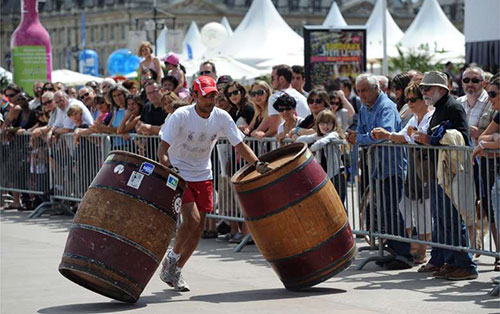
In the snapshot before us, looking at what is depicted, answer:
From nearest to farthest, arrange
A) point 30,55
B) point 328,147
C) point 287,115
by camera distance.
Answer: point 328,147 < point 287,115 < point 30,55

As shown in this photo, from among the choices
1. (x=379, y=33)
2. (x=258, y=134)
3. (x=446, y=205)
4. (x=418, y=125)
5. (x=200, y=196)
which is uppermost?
(x=418, y=125)

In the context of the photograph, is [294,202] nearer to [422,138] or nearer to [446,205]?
[422,138]

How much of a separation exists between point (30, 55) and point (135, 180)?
1771cm

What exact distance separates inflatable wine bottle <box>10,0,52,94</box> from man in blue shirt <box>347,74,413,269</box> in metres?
15.8

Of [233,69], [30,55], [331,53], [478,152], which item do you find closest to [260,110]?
[478,152]

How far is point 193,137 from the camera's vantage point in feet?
34.1

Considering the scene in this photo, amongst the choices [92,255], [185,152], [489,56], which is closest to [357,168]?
[185,152]

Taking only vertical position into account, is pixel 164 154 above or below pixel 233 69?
above

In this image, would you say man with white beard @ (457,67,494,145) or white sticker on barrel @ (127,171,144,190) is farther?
man with white beard @ (457,67,494,145)

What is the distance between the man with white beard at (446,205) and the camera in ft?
34.9

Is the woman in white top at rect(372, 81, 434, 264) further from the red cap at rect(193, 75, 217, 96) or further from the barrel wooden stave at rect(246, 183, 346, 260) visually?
the red cap at rect(193, 75, 217, 96)

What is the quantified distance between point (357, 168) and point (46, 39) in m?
16.0

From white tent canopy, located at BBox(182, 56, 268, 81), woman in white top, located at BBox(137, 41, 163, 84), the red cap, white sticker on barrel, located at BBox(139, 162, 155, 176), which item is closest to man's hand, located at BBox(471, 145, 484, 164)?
the red cap

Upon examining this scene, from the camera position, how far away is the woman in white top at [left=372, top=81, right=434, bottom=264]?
11172 millimetres
